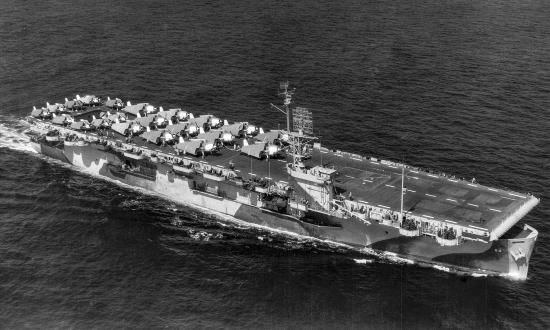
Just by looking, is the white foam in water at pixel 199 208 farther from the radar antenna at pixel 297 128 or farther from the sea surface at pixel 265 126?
the radar antenna at pixel 297 128

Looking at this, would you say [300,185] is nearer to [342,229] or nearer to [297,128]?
[297,128]

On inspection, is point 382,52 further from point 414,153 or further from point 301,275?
point 301,275

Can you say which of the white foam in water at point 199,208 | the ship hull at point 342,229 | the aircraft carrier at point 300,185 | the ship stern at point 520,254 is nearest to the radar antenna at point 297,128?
the aircraft carrier at point 300,185

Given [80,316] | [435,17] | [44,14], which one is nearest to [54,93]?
[44,14]

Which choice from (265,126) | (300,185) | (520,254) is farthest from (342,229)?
(265,126)

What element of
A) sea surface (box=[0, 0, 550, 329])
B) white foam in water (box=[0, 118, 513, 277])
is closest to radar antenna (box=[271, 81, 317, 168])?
white foam in water (box=[0, 118, 513, 277])

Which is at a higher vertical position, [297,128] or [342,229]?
[297,128]
